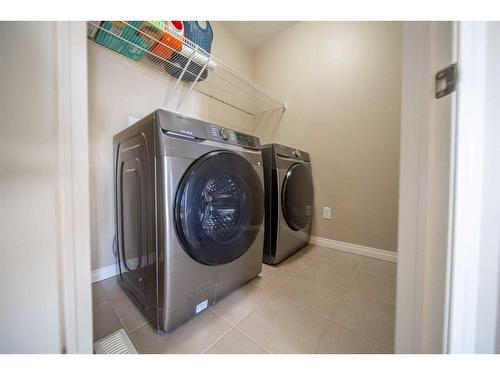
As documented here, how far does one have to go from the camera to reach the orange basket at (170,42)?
0.91 meters

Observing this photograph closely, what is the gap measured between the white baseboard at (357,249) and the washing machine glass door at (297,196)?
0.29 metres

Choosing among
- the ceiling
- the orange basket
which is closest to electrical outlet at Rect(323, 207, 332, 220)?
the orange basket

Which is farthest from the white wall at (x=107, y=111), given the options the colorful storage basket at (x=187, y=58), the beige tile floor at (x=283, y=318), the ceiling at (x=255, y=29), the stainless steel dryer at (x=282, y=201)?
the ceiling at (x=255, y=29)

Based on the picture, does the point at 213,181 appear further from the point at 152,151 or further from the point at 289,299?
the point at 289,299

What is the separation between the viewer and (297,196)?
49.8 inches

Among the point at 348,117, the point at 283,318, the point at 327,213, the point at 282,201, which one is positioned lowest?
the point at 283,318

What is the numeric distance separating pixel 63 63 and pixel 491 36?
88 cm

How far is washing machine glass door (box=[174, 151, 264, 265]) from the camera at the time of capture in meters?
0.62

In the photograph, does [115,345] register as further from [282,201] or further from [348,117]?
[348,117]

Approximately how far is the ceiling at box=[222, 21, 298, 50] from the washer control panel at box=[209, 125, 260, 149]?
5.04ft

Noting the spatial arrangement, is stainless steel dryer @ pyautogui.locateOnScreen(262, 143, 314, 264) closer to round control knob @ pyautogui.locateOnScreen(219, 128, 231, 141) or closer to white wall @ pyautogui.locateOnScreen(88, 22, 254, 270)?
round control knob @ pyautogui.locateOnScreen(219, 128, 231, 141)

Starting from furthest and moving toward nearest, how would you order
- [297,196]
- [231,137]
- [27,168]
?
1. [297,196]
2. [231,137]
3. [27,168]

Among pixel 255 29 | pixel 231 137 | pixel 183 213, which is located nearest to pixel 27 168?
pixel 183 213

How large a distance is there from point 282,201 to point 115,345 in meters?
0.99
